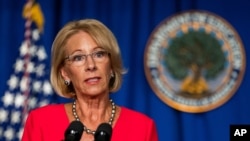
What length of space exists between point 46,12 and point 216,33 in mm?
1031

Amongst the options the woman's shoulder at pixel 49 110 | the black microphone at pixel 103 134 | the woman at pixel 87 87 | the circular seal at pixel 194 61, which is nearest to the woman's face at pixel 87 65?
A: the woman at pixel 87 87

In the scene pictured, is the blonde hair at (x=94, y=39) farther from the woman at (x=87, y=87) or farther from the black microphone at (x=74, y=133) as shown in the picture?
the black microphone at (x=74, y=133)

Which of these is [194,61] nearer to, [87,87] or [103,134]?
[87,87]

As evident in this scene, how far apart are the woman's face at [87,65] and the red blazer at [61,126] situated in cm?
11

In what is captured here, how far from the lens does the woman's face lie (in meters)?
1.35

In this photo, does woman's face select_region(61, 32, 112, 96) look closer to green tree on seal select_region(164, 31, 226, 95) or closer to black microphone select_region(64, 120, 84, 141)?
black microphone select_region(64, 120, 84, 141)

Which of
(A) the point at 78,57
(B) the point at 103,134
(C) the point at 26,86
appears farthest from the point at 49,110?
(C) the point at 26,86

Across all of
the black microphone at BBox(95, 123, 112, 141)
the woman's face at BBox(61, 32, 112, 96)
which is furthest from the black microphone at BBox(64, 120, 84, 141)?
the woman's face at BBox(61, 32, 112, 96)

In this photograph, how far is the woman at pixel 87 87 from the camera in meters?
1.37

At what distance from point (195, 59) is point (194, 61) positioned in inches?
0.5

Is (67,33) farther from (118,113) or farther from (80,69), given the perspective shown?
(118,113)

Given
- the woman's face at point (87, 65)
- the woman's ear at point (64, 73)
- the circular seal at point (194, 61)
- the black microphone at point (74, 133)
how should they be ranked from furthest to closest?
the circular seal at point (194, 61) → the woman's ear at point (64, 73) → the woman's face at point (87, 65) → the black microphone at point (74, 133)

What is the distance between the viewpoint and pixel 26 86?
296 centimetres

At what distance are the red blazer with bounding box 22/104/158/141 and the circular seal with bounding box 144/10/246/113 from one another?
1.47 meters
